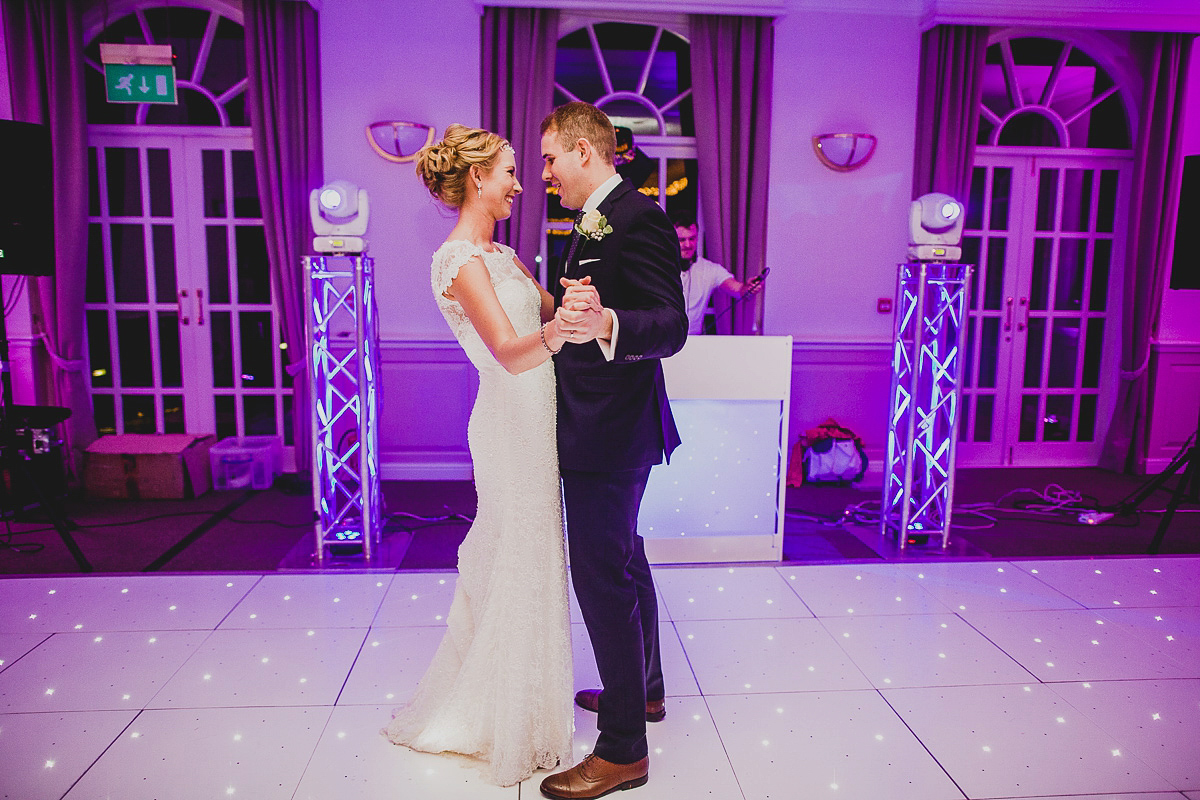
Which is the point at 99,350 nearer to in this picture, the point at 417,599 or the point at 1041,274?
the point at 417,599

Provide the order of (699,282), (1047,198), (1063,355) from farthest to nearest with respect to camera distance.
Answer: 1. (1063,355)
2. (1047,198)
3. (699,282)

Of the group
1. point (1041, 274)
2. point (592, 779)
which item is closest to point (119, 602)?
point (592, 779)

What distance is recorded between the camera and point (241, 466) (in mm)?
4781

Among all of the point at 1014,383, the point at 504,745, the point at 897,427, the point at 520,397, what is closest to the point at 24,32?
the point at 520,397

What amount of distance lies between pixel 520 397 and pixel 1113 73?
5.72m

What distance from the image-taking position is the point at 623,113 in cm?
524

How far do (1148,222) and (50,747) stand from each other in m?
6.60

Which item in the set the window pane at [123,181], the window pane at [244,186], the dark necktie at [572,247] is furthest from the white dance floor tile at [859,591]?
the window pane at [123,181]

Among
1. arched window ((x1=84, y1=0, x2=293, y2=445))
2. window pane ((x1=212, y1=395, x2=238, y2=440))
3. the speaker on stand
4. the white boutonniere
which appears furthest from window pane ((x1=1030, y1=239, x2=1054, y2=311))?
the speaker on stand

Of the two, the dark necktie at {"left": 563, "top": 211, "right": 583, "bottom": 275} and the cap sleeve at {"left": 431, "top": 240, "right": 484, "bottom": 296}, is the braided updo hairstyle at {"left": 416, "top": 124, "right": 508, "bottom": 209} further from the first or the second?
the dark necktie at {"left": 563, "top": 211, "right": 583, "bottom": 275}

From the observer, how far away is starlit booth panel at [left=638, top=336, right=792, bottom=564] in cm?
338

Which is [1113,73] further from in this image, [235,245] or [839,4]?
[235,245]

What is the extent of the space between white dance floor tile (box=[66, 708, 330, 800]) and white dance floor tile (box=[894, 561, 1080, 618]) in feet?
8.09

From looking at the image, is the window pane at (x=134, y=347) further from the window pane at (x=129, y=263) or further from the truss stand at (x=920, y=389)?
the truss stand at (x=920, y=389)
